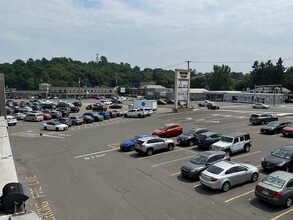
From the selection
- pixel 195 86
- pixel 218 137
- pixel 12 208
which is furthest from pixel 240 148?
pixel 195 86

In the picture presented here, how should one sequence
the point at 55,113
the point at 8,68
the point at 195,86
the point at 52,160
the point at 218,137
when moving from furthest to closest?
the point at 8,68 < the point at 195,86 < the point at 55,113 < the point at 218,137 < the point at 52,160

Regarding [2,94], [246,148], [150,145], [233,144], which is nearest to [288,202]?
[233,144]

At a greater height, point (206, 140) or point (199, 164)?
point (206, 140)

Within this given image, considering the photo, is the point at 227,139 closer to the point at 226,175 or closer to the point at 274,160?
the point at 274,160

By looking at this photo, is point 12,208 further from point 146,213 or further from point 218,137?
point 218,137

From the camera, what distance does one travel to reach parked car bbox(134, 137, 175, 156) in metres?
23.6

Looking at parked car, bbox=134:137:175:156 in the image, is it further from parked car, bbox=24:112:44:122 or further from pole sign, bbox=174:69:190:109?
pole sign, bbox=174:69:190:109

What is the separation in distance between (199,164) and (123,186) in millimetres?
4932

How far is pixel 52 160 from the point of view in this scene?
23.1 m

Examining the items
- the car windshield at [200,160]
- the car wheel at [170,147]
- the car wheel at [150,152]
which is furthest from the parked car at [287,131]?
the car windshield at [200,160]

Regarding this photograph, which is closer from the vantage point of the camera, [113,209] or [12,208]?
[12,208]

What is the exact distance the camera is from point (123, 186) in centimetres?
1656

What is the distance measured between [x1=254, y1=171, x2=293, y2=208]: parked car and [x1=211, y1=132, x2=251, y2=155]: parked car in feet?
26.8

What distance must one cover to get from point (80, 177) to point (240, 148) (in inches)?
507
